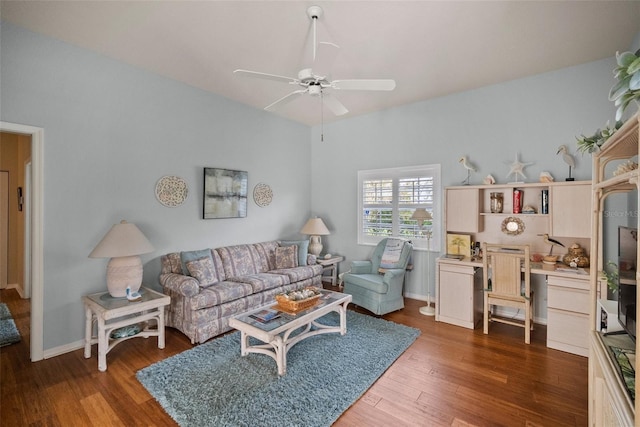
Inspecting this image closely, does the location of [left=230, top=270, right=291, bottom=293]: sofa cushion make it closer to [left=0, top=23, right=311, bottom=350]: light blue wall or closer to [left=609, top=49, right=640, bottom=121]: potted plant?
[left=0, top=23, right=311, bottom=350]: light blue wall

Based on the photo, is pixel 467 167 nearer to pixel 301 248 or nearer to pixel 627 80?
pixel 301 248

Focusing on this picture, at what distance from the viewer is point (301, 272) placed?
4.34 meters

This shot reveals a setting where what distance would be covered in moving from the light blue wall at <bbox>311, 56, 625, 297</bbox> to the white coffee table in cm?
197

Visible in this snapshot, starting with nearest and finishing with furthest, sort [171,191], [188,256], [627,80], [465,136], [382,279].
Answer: [627,80] < [188,256] < [171,191] < [382,279] < [465,136]

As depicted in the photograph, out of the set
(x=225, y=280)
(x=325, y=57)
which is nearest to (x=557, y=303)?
(x=325, y=57)

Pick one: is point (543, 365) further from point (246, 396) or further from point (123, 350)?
point (123, 350)

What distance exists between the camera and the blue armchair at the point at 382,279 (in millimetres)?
→ 3818

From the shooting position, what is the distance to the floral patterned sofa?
317 cm

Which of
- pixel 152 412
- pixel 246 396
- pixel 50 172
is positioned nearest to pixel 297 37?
pixel 50 172

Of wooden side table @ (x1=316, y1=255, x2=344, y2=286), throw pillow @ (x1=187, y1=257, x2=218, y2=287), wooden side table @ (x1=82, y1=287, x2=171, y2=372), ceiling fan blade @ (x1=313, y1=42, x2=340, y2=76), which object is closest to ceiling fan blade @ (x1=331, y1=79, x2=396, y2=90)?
ceiling fan blade @ (x1=313, y1=42, x2=340, y2=76)

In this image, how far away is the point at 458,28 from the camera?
102 inches

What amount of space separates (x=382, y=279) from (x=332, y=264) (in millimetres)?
1420

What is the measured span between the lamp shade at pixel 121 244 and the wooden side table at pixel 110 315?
0.46m

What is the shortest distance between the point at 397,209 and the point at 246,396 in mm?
3491
